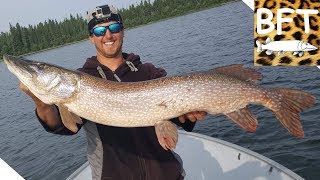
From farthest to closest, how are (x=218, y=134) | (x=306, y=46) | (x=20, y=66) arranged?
(x=306, y=46) → (x=218, y=134) → (x=20, y=66)

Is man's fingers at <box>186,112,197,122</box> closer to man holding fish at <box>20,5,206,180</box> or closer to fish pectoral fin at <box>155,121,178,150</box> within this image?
man holding fish at <box>20,5,206,180</box>

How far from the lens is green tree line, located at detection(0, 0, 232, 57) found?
9900 cm

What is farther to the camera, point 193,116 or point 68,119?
point 193,116

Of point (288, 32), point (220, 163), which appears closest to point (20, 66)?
point (220, 163)

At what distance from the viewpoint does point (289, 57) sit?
15.0 m

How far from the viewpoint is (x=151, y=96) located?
3.27 m

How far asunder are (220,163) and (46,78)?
3.70 m

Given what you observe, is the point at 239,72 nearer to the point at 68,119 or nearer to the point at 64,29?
the point at 68,119

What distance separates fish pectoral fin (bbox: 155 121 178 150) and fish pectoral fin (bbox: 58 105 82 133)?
2.46ft

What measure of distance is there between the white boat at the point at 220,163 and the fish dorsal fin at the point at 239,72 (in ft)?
6.96

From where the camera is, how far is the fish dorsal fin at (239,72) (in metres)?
3.36

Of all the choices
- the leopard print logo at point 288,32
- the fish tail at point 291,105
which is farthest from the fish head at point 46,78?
the leopard print logo at point 288,32

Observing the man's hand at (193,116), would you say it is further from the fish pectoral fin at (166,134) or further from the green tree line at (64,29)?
the green tree line at (64,29)

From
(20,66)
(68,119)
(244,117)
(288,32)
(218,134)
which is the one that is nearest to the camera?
(68,119)
